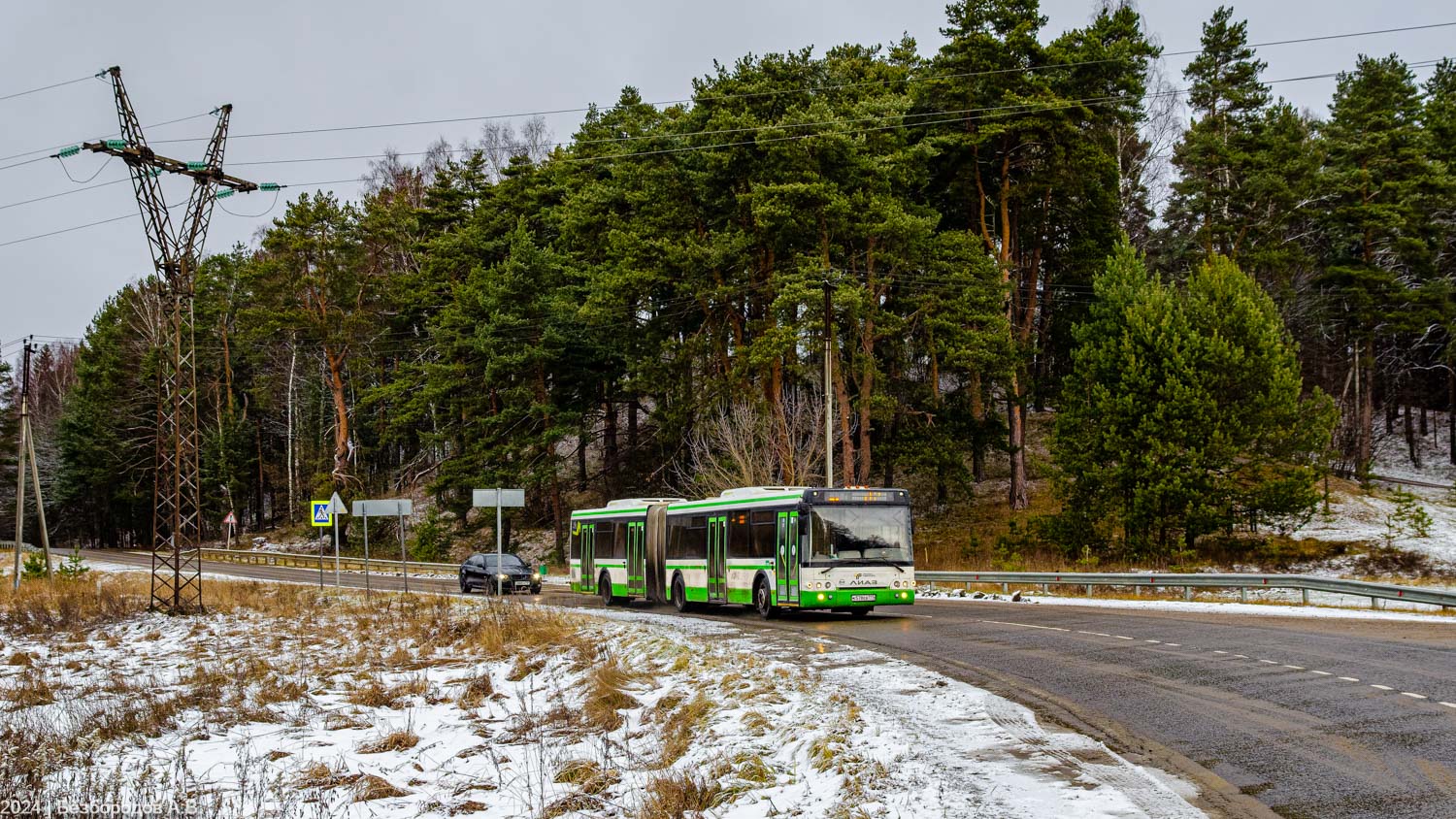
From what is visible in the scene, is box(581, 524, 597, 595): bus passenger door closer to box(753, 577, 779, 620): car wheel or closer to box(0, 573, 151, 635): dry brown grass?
box(753, 577, 779, 620): car wheel

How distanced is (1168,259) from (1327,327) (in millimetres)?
10505

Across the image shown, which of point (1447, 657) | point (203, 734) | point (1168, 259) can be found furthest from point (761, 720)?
point (1168, 259)

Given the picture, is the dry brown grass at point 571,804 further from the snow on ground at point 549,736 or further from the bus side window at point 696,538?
the bus side window at point 696,538

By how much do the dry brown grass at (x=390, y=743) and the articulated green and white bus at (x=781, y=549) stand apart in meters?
14.3

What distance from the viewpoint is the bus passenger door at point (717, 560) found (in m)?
28.1

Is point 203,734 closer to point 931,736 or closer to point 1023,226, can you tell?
point 931,736

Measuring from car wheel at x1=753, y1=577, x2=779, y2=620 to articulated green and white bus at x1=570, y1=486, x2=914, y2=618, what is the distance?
0.9 inches

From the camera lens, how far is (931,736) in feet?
34.8

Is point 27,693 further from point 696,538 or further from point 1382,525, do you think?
point 1382,525

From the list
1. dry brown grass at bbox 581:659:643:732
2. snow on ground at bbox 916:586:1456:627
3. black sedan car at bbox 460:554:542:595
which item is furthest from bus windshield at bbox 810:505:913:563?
black sedan car at bbox 460:554:542:595

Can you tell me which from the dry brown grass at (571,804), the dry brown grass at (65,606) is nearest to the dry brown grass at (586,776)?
the dry brown grass at (571,804)

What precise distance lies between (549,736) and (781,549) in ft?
48.2

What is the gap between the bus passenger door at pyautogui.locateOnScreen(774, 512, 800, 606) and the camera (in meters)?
24.7

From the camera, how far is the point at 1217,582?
27328 mm
